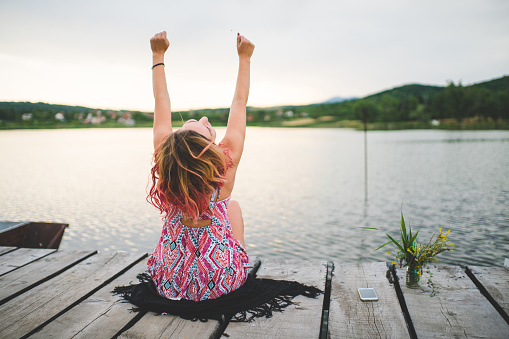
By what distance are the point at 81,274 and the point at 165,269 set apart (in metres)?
1.18

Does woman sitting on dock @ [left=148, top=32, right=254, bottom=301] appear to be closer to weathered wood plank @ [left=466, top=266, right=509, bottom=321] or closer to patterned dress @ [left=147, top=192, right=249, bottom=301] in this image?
patterned dress @ [left=147, top=192, right=249, bottom=301]

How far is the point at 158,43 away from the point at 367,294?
230cm

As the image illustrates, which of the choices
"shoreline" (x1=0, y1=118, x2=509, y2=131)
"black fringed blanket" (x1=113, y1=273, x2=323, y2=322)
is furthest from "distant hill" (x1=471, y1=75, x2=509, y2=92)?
"black fringed blanket" (x1=113, y1=273, x2=323, y2=322)

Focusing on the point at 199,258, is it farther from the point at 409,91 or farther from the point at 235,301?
the point at 409,91

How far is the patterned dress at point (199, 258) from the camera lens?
244 centimetres

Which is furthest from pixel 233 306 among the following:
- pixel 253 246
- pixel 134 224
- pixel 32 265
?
pixel 134 224

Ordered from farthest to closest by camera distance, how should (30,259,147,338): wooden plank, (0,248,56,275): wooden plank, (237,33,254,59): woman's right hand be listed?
1. (0,248,56,275): wooden plank
2. (237,33,254,59): woman's right hand
3. (30,259,147,338): wooden plank

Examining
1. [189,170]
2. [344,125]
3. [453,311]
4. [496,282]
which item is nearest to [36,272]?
[189,170]

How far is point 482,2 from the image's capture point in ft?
102

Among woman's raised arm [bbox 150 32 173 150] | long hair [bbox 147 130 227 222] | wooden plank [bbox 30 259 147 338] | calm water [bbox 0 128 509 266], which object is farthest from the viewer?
calm water [bbox 0 128 509 266]

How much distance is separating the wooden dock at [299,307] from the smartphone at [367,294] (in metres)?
0.03

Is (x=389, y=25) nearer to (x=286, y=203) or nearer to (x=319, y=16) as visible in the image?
(x=319, y=16)

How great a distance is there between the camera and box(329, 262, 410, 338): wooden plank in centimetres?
222

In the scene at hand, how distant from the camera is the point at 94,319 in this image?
7.98ft
